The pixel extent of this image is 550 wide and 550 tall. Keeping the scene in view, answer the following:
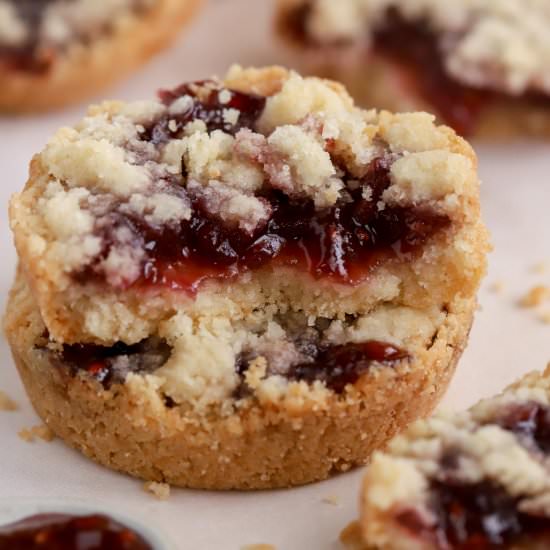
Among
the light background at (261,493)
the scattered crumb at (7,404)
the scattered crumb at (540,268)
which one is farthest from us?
the scattered crumb at (540,268)

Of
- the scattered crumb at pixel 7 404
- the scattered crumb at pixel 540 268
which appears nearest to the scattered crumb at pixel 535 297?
the scattered crumb at pixel 540 268

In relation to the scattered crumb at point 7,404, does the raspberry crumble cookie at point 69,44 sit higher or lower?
higher

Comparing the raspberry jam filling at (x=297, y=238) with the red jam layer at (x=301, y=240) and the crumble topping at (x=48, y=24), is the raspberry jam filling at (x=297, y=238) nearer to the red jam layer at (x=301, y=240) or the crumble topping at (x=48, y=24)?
the red jam layer at (x=301, y=240)

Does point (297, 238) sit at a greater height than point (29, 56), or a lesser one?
greater

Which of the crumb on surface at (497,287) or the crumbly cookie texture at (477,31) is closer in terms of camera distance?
the crumb on surface at (497,287)

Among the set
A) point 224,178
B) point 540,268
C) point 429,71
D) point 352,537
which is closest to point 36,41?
point 429,71

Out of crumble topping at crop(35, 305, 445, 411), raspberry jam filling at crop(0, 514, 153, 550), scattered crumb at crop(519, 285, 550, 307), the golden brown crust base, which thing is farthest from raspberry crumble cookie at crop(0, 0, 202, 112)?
raspberry jam filling at crop(0, 514, 153, 550)

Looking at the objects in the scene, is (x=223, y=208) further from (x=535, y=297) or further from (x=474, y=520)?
(x=535, y=297)
